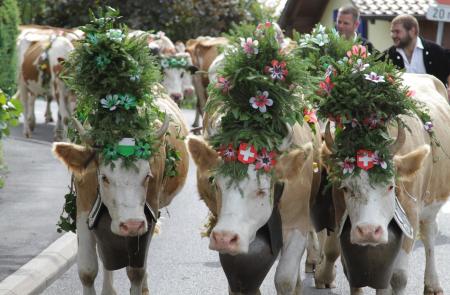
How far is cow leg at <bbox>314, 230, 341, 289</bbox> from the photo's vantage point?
1012 cm

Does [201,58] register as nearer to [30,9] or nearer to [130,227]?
[30,9]

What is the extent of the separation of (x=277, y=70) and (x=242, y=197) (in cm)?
96

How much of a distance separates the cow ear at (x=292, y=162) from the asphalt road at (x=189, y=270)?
2.43 m

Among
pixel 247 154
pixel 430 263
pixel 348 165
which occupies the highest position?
pixel 247 154

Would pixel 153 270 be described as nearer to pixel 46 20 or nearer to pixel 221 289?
pixel 221 289

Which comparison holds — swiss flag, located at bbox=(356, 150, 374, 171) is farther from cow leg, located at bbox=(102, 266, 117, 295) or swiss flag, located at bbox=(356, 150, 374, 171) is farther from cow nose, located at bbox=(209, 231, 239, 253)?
cow leg, located at bbox=(102, 266, 117, 295)

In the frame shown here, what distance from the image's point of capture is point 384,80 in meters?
8.30

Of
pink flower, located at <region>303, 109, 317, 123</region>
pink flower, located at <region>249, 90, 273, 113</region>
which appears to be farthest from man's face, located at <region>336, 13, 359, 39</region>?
pink flower, located at <region>249, 90, 273, 113</region>

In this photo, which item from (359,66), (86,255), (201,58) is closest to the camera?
(359,66)

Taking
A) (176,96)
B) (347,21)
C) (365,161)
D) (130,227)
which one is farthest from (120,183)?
(176,96)

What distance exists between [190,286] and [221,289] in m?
0.31

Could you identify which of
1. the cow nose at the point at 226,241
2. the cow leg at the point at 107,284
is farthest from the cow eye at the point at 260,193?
the cow leg at the point at 107,284

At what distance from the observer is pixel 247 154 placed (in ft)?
25.6

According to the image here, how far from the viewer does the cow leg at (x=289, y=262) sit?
8.31 metres
